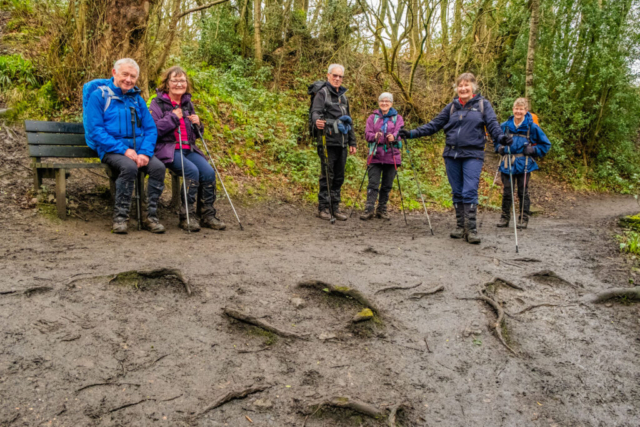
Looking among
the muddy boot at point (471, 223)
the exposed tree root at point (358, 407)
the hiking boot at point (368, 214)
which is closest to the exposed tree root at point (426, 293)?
the exposed tree root at point (358, 407)

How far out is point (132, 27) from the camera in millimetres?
7609

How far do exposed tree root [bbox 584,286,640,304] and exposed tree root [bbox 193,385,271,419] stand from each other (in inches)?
131

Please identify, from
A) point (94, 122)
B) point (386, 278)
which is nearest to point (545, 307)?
point (386, 278)

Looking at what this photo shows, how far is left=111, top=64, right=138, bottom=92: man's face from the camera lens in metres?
5.52

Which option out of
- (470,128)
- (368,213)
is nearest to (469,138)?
(470,128)

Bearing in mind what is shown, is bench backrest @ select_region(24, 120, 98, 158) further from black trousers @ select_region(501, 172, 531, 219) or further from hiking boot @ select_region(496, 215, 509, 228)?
black trousers @ select_region(501, 172, 531, 219)

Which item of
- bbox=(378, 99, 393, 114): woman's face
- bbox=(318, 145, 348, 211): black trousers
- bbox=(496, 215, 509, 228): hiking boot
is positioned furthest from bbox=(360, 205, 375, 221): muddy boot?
bbox=(496, 215, 509, 228): hiking boot

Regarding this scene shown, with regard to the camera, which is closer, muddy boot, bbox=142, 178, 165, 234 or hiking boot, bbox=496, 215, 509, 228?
muddy boot, bbox=142, 178, 165, 234

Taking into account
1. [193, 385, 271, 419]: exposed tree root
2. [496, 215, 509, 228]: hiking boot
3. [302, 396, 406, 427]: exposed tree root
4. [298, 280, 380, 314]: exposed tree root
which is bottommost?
[302, 396, 406, 427]: exposed tree root

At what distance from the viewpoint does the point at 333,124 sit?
7594 mm

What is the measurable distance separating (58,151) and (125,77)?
52.2 inches

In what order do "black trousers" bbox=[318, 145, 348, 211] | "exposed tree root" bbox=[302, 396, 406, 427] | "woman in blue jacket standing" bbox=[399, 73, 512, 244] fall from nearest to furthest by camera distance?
"exposed tree root" bbox=[302, 396, 406, 427]
"woman in blue jacket standing" bbox=[399, 73, 512, 244]
"black trousers" bbox=[318, 145, 348, 211]

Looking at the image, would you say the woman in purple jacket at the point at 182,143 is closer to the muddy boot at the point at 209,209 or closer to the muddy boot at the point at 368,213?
the muddy boot at the point at 209,209

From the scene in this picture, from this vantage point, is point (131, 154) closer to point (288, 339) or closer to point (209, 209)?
point (209, 209)
